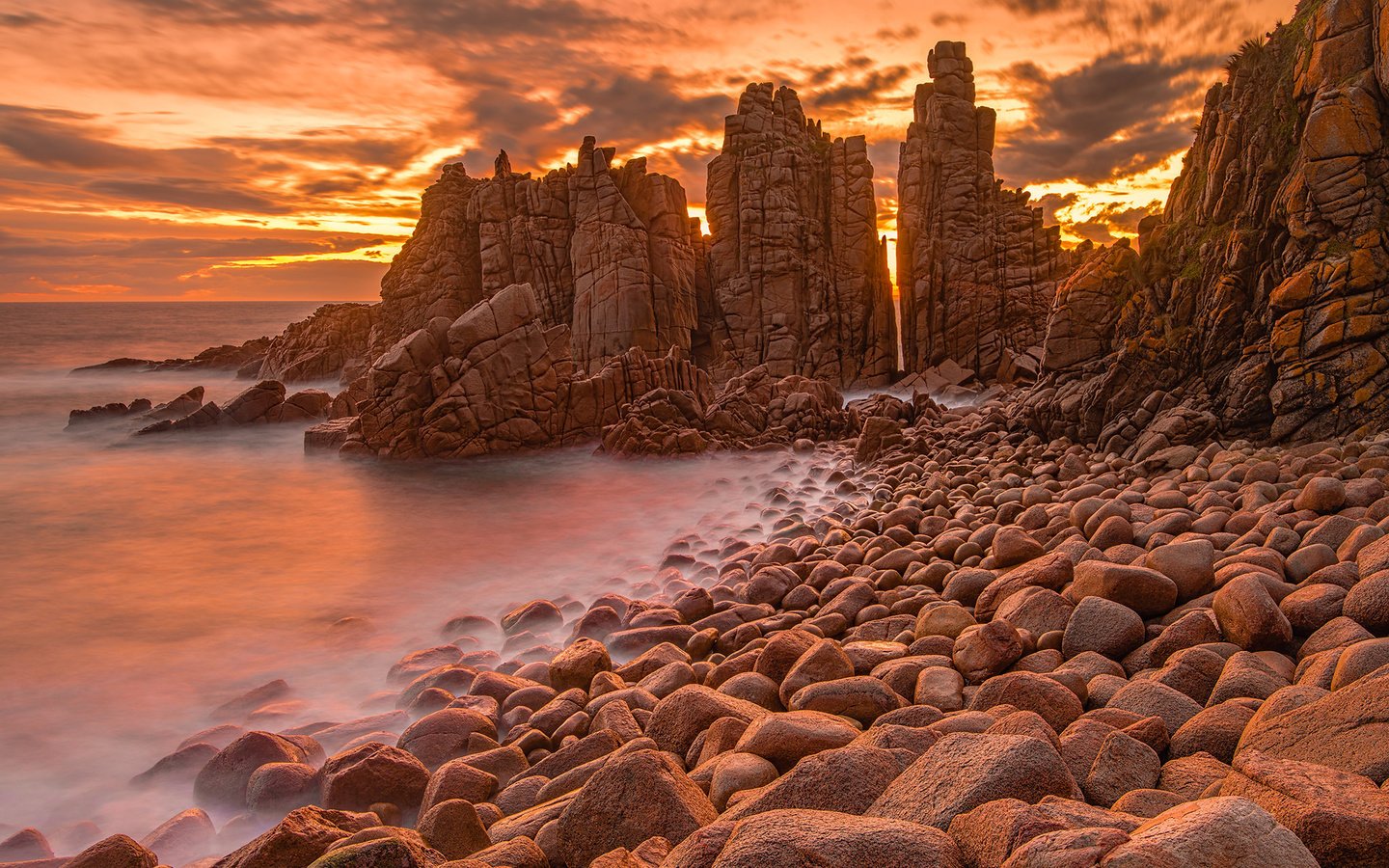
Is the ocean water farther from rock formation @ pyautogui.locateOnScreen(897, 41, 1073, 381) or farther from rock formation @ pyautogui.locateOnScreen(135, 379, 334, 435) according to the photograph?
rock formation @ pyautogui.locateOnScreen(897, 41, 1073, 381)

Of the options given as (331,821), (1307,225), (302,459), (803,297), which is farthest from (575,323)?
(331,821)

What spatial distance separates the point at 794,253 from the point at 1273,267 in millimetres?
25827

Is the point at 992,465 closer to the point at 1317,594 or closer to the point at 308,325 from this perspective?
the point at 1317,594

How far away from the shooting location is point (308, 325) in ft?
161

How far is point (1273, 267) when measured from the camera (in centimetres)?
1015

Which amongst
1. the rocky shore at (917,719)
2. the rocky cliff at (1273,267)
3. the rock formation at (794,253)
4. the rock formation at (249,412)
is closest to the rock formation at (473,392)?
the rock formation at (249,412)

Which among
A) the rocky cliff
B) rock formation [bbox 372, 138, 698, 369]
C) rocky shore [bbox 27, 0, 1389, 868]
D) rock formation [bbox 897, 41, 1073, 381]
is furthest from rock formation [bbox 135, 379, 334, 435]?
rock formation [bbox 897, 41, 1073, 381]

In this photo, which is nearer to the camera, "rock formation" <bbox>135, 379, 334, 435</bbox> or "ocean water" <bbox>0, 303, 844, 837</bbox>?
"ocean water" <bbox>0, 303, 844, 837</bbox>

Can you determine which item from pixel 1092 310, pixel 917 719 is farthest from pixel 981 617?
pixel 1092 310

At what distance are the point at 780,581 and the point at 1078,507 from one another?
116 inches

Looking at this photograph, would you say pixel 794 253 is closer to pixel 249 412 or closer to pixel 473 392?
pixel 473 392

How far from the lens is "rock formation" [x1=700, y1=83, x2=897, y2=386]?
34.9m

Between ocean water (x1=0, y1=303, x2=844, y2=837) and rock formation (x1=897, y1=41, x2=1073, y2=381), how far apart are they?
61.2 feet

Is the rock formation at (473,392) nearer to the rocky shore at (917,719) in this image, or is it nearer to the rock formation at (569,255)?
the rock formation at (569,255)
